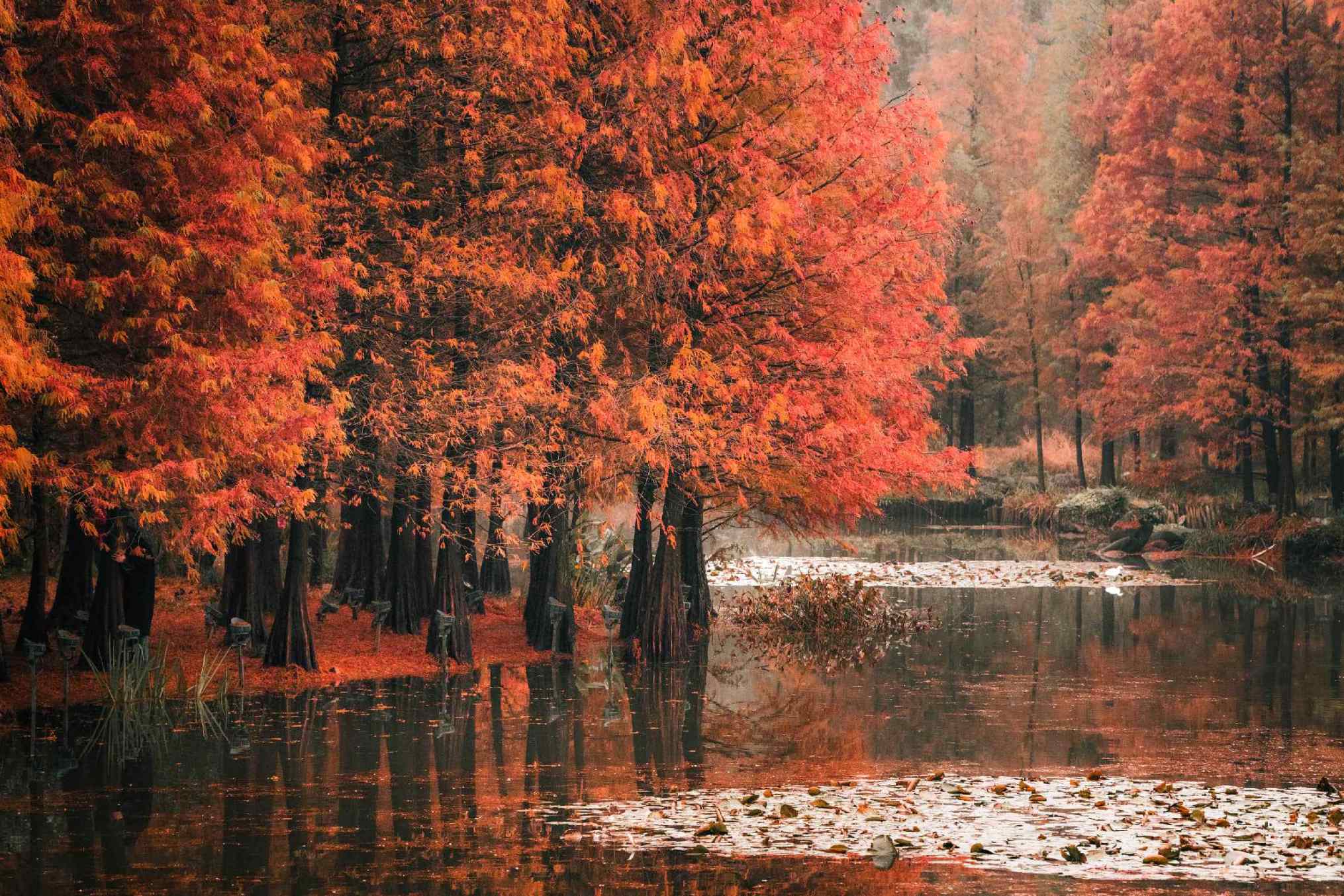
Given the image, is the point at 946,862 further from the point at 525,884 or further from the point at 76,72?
the point at 76,72

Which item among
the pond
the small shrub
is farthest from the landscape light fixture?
the small shrub

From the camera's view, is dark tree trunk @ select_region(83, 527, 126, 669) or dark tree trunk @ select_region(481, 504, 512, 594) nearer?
dark tree trunk @ select_region(83, 527, 126, 669)

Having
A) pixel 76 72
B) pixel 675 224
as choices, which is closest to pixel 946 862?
pixel 76 72

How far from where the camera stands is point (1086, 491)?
48.1 m

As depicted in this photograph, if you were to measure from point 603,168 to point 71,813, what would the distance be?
12223 mm

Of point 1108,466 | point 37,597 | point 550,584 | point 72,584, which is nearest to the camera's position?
point 37,597

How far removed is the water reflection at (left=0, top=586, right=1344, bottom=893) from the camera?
971cm

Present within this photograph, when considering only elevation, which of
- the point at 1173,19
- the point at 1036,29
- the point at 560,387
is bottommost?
the point at 560,387

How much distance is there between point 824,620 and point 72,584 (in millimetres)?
11977

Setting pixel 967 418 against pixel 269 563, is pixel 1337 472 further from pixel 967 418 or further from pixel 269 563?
pixel 269 563

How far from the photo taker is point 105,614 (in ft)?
62.1

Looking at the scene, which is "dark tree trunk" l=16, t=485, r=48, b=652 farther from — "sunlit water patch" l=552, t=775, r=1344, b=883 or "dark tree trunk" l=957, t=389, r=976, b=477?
"dark tree trunk" l=957, t=389, r=976, b=477

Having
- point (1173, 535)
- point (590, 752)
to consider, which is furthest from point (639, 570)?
point (1173, 535)

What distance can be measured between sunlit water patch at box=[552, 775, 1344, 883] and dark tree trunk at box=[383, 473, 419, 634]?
11593mm
